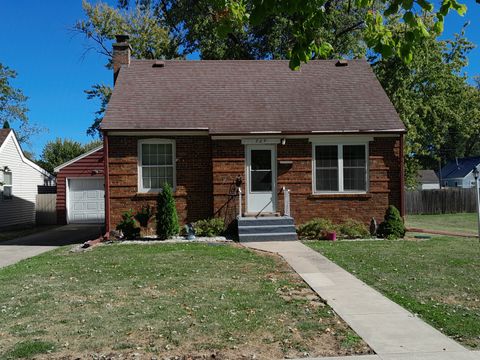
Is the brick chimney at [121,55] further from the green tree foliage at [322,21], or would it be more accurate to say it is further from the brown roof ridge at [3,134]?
the green tree foliage at [322,21]

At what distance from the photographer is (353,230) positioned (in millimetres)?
14172

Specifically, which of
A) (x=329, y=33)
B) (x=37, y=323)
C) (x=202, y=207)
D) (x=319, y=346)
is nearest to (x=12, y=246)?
(x=202, y=207)

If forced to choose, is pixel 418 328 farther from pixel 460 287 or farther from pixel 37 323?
pixel 37 323

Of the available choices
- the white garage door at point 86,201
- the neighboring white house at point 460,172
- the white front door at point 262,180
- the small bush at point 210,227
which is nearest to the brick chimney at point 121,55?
the white front door at point 262,180

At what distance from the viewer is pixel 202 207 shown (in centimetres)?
1487

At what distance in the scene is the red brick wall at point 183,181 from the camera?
14.5 m

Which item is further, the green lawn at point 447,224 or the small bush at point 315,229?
the green lawn at point 447,224

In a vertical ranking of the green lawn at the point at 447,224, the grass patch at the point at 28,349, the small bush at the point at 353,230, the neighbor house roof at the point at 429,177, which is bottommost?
the grass patch at the point at 28,349

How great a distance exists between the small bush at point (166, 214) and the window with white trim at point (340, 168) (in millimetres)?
4590

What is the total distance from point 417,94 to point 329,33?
24.3ft

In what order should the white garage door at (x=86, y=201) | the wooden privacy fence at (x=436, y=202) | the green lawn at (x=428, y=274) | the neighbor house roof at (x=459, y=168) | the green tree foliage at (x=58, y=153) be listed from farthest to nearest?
the neighbor house roof at (x=459, y=168) < the green tree foliage at (x=58, y=153) < the wooden privacy fence at (x=436, y=202) < the white garage door at (x=86, y=201) < the green lawn at (x=428, y=274)

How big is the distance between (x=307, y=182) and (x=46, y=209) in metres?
16.3

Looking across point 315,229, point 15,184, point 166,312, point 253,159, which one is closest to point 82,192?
point 15,184

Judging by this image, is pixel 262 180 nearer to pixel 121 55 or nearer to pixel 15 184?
pixel 121 55
